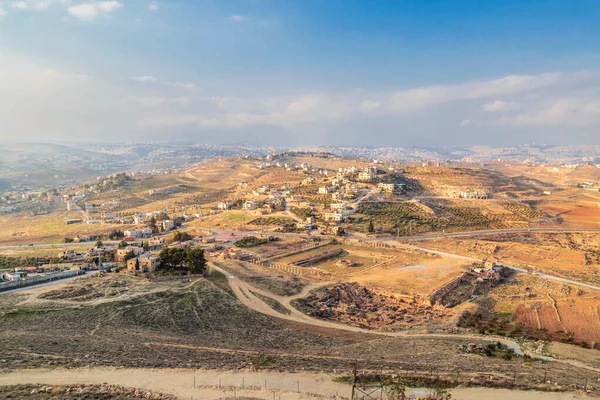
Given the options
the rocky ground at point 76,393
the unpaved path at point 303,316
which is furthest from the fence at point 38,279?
the rocky ground at point 76,393

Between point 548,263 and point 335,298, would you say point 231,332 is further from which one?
point 548,263

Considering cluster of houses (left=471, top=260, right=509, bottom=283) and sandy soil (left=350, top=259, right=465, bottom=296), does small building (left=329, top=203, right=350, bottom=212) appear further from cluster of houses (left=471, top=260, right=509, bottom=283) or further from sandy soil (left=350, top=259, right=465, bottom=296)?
cluster of houses (left=471, top=260, right=509, bottom=283)

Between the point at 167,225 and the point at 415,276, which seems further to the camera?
the point at 167,225

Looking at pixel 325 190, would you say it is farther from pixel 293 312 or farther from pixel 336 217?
pixel 293 312

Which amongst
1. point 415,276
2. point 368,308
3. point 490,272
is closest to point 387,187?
point 490,272

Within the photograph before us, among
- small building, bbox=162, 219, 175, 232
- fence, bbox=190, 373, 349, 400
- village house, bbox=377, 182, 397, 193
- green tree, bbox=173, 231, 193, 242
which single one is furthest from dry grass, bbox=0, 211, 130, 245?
fence, bbox=190, 373, 349, 400
